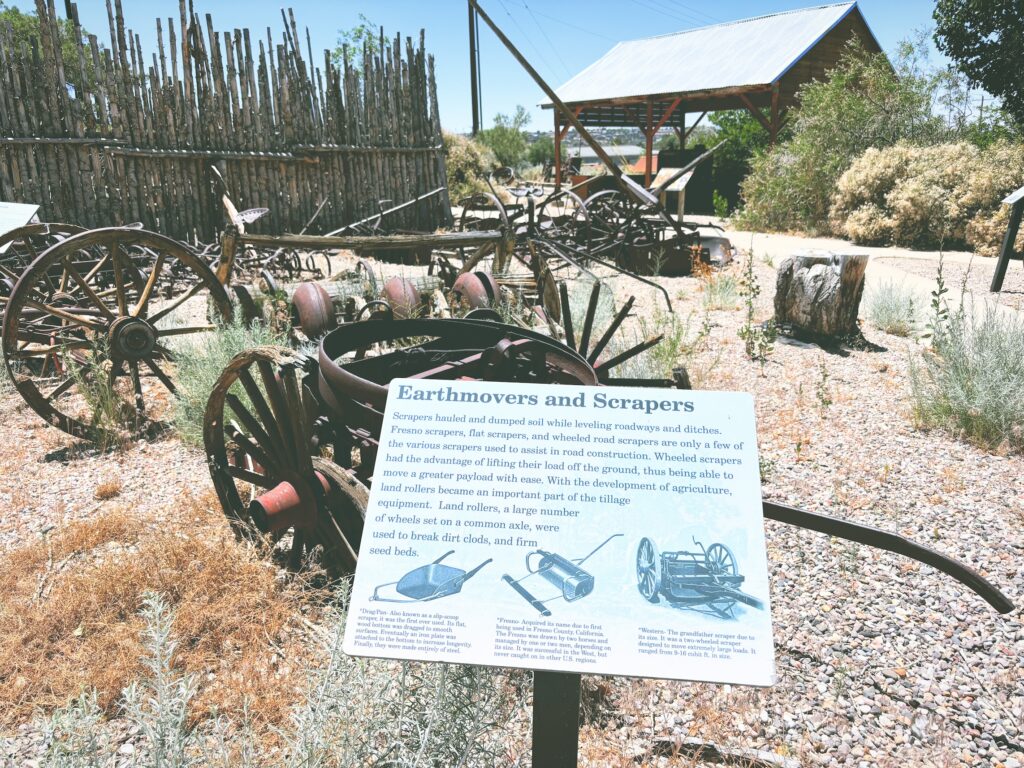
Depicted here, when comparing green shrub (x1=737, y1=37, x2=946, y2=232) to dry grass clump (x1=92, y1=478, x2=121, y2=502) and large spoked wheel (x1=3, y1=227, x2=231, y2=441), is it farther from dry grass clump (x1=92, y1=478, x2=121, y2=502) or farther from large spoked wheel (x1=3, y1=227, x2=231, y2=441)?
dry grass clump (x1=92, y1=478, x2=121, y2=502)

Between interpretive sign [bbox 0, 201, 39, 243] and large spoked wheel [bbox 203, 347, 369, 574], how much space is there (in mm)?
3272

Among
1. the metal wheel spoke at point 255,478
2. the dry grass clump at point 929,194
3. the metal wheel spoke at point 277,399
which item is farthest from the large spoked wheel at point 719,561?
the dry grass clump at point 929,194

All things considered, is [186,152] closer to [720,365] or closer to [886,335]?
[720,365]

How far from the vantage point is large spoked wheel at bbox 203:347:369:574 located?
7.88ft

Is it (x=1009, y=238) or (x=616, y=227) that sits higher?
(x=616, y=227)

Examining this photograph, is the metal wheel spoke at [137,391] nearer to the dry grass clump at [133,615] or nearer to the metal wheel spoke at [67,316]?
the metal wheel spoke at [67,316]

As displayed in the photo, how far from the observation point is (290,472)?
98.8 inches

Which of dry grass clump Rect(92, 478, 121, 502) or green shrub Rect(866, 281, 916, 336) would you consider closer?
dry grass clump Rect(92, 478, 121, 502)

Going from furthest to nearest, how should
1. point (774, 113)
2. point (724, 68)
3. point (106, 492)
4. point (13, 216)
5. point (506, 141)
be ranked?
1. point (506, 141)
2. point (724, 68)
3. point (774, 113)
4. point (13, 216)
5. point (106, 492)

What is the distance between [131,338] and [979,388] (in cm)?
513

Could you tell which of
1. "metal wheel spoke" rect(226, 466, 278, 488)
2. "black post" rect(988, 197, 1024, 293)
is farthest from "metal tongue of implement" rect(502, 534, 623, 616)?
"black post" rect(988, 197, 1024, 293)

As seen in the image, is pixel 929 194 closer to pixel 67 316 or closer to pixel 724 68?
pixel 724 68

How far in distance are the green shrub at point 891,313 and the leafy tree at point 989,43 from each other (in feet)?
33.9

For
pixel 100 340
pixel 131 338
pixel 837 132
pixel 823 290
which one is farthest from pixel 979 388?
pixel 837 132
